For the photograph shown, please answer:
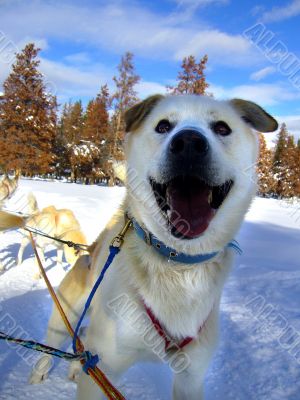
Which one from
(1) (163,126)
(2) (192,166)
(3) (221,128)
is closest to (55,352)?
(2) (192,166)

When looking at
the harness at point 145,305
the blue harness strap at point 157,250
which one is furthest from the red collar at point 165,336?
the blue harness strap at point 157,250

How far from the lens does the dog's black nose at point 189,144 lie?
1783mm

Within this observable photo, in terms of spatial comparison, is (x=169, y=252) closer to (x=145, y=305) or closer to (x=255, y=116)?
(x=145, y=305)

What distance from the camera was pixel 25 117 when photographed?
28656 millimetres

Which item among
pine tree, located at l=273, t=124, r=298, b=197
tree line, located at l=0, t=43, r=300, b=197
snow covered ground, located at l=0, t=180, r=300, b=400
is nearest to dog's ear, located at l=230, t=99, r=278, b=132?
snow covered ground, located at l=0, t=180, r=300, b=400

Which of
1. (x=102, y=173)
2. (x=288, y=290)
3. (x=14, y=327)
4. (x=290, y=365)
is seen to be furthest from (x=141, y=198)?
(x=102, y=173)

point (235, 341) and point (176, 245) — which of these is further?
point (235, 341)

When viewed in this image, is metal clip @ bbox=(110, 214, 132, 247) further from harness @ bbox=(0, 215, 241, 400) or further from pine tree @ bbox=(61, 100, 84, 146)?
pine tree @ bbox=(61, 100, 84, 146)

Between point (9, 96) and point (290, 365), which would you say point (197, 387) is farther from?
point (9, 96)

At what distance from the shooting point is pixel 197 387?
2.12 meters

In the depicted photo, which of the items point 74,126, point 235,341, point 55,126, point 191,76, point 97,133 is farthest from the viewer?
point 74,126

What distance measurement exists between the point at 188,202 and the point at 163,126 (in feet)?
1.76

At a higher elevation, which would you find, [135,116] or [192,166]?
[135,116]

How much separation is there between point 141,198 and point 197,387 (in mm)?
1215
